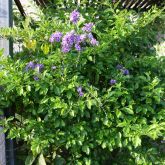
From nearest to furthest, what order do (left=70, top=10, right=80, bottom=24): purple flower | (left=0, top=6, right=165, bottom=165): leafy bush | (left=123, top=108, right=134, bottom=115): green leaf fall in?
(left=0, top=6, right=165, bottom=165): leafy bush → (left=123, top=108, right=134, bottom=115): green leaf → (left=70, top=10, right=80, bottom=24): purple flower

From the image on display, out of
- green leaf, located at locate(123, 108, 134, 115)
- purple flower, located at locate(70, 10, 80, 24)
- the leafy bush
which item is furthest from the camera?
purple flower, located at locate(70, 10, 80, 24)

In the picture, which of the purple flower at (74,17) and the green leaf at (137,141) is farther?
the purple flower at (74,17)

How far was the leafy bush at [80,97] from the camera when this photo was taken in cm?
218

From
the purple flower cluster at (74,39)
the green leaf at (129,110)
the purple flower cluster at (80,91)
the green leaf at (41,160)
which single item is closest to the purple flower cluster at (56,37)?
the purple flower cluster at (74,39)

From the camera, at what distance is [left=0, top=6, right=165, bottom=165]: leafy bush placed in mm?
2180

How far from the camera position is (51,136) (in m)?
2.18

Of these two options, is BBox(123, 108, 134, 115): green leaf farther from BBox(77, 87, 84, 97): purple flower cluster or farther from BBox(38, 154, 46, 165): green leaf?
BBox(38, 154, 46, 165): green leaf

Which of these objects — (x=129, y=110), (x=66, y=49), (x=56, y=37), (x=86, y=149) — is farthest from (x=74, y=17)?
(x=86, y=149)

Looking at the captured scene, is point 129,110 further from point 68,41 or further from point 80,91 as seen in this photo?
point 68,41

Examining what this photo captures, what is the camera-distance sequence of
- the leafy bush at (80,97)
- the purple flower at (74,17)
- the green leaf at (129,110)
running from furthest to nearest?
1. the purple flower at (74,17)
2. the green leaf at (129,110)
3. the leafy bush at (80,97)

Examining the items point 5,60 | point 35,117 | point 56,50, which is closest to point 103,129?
point 35,117

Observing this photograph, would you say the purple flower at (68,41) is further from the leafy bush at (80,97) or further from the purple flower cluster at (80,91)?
the purple flower cluster at (80,91)

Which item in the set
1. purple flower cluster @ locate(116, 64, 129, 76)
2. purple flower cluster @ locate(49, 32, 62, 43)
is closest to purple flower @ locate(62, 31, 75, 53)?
purple flower cluster @ locate(49, 32, 62, 43)

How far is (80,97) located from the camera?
2.21m
